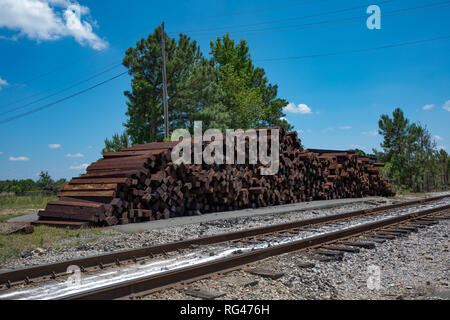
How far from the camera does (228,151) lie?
13.5m

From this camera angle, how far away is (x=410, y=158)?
33406mm

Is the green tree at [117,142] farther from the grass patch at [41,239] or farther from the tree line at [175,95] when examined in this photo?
the grass patch at [41,239]

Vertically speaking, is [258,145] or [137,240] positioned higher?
[258,145]

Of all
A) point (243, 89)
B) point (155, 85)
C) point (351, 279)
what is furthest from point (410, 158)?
point (351, 279)

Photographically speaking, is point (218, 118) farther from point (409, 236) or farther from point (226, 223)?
point (409, 236)

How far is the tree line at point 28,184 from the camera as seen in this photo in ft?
96.2

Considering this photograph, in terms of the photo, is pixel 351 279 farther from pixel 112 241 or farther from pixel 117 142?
pixel 117 142

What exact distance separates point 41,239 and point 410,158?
33412 millimetres

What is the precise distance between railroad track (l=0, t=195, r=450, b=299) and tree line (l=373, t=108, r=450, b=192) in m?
25.2

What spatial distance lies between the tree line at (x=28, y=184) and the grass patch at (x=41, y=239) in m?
21.2

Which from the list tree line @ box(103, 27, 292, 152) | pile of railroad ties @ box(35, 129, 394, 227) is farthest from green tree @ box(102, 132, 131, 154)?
pile of railroad ties @ box(35, 129, 394, 227)

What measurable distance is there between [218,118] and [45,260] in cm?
2417
